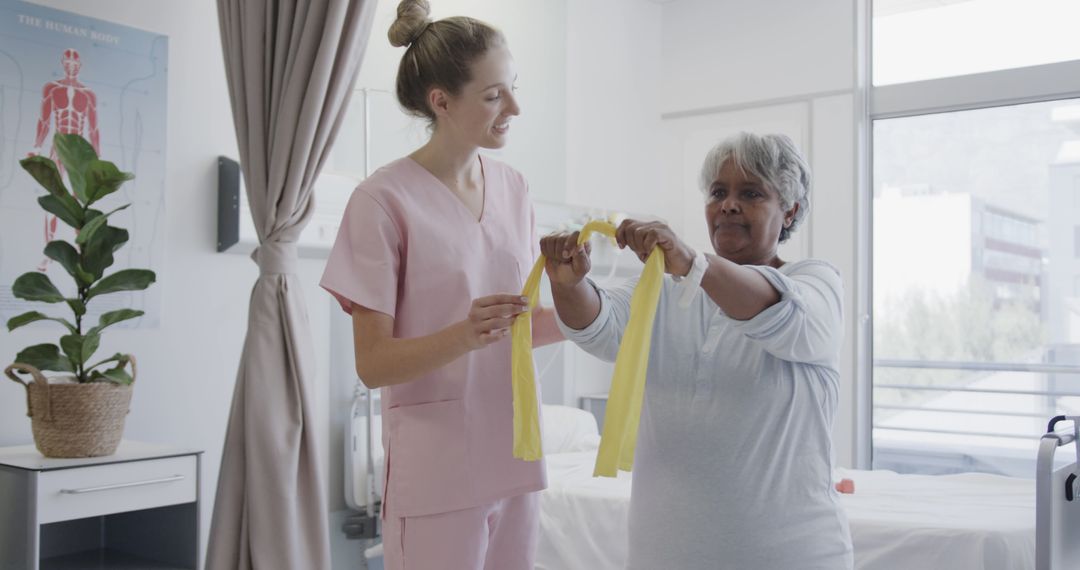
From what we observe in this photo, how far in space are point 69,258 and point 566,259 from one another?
4.96ft

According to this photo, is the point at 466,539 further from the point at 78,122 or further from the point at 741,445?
the point at 78,122

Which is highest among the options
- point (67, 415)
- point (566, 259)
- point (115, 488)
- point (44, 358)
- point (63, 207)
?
point (63, 207)

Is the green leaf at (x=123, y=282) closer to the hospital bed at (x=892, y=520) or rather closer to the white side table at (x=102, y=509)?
the white side table at (x=102, y=509)

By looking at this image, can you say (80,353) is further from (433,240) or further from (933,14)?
(933,14)

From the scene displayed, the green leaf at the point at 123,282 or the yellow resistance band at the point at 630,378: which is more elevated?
the green leaf at the point at 123,282

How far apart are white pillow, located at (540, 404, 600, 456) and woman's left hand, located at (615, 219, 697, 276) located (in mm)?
2543

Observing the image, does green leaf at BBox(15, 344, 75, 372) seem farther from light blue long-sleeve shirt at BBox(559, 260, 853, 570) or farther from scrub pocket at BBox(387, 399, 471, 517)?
light blue long-sleeve shirt at BBox(559, 260, 853, 570)

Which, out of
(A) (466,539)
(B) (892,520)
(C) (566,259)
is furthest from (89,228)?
(B) (892,520)

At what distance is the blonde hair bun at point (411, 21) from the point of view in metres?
1.58

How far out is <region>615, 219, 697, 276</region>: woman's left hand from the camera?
1.19m

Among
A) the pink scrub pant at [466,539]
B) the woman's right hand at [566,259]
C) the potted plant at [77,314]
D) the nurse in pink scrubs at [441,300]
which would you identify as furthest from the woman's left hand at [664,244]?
the potted plant at [77,314]

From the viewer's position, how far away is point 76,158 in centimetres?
228

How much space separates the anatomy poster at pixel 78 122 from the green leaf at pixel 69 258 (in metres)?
0.36

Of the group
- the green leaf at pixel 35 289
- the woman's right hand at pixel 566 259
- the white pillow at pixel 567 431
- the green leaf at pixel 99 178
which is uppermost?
the green leaf at pixel 99 178
